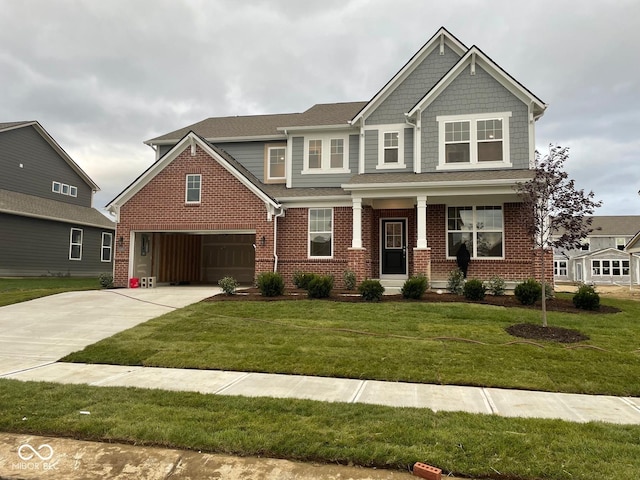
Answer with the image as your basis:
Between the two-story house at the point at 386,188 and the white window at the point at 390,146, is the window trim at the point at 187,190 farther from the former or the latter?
the white window at the point at 390,146

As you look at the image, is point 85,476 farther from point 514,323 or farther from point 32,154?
point 32,154

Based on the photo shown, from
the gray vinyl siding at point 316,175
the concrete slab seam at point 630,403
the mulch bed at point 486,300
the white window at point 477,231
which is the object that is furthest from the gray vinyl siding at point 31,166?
the concrete slab seam at point 630,403

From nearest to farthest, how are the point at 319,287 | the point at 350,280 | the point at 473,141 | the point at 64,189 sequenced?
the point at 319,287, the point at 350,280, the point at 473,141, the point at 64,189

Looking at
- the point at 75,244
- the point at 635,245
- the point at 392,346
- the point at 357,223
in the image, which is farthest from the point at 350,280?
the point at 75,244

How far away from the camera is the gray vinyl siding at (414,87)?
1625 centimetres

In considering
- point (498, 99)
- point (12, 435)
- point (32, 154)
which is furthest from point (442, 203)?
point (32, 154)

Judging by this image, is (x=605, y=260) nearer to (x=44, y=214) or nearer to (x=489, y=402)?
(x=489, y=402)

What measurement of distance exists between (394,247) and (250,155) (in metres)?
7.37

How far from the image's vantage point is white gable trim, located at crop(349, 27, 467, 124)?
1602 centimetres

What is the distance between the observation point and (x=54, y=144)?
2672cm

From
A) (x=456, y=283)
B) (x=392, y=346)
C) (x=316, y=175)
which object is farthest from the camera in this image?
(x=316, y=175)

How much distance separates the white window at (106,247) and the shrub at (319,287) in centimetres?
2125

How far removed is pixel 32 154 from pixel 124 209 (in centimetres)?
1345

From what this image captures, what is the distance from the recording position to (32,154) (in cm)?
2541
